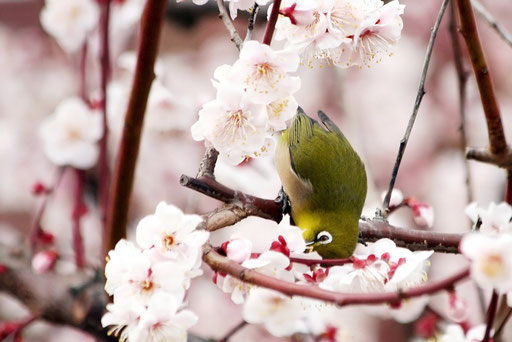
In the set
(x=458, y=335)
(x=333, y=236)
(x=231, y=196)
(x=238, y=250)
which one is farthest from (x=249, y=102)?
(x=458, y=335)

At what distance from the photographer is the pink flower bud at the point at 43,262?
2049 mm

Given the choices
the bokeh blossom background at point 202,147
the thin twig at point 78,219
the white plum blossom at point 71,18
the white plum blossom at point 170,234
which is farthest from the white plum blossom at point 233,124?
the bokeh blossom background at point 202,147

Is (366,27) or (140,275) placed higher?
(366,27)

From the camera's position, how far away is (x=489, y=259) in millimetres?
824

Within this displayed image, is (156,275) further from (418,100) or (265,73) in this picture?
(418,100)

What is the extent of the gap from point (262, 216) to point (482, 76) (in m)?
0.52

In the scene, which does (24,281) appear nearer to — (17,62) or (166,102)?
(166,102)

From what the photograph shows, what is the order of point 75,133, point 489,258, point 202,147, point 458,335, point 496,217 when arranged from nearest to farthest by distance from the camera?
point 489,258, point 496,217, point 458,335, point 75,133, point 202,147

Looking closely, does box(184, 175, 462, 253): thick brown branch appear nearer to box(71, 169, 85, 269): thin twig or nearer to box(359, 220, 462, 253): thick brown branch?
box(359, 220, 462, 253): thick brown branch

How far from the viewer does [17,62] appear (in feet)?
18.3

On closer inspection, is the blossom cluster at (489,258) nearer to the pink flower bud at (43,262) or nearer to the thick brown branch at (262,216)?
the thick brown branch at (262,216)

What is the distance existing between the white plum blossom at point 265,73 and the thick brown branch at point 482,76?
13.0 inches

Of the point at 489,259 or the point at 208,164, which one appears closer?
the point at 489,259

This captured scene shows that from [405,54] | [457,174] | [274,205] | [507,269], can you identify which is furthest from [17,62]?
[507,269]
